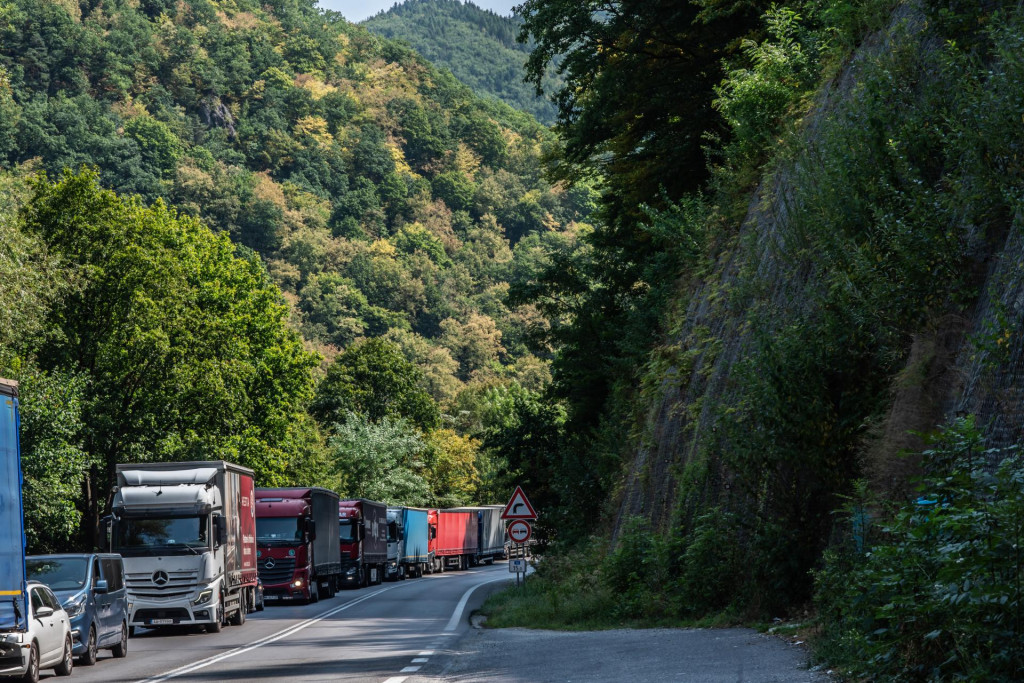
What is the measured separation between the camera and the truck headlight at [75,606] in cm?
1881

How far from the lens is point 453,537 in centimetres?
7675

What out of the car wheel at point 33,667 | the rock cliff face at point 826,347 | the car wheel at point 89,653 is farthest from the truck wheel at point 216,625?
the car wheel at point 33,667

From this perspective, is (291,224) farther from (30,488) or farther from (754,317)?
(754,317)

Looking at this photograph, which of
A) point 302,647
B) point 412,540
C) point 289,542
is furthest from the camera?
point 412,540

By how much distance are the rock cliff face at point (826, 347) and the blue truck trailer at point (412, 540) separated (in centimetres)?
3523

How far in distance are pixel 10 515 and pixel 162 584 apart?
11.6 meters

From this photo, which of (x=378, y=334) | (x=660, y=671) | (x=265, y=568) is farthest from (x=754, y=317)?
(x=378, y=334)

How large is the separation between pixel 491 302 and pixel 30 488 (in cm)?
12096

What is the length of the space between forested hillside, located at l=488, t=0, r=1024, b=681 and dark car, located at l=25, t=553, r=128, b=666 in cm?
738

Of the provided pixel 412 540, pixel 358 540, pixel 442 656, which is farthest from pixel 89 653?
pixel 412 540

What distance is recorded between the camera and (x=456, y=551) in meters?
77.9

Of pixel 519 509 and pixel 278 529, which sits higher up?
pixel 519 509

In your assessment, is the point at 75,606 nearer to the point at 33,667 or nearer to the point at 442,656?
the point at 33,667

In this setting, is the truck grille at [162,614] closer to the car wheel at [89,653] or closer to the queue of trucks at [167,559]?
the queue of trucks at [167,559]
